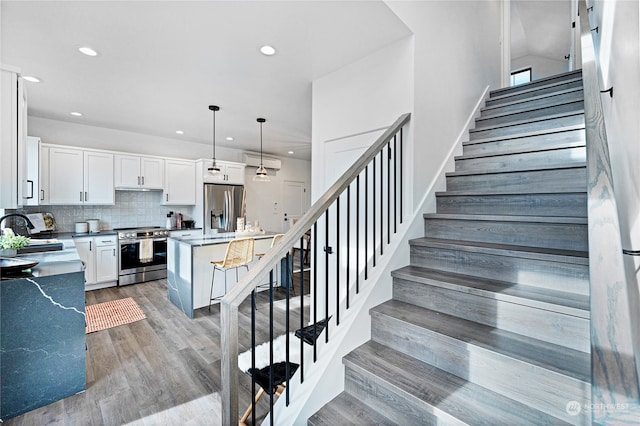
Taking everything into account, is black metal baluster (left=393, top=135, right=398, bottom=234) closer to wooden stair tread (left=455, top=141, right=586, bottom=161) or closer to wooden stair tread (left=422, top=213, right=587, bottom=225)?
wooden stair tread (left=422, top=213, right=587, bottom=225)

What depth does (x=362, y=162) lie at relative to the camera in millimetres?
1699

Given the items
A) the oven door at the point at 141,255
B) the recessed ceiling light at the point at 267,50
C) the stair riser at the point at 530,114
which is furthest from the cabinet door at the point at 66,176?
the stair riser at the point at 530,114

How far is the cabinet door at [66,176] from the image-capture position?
4.28 meters

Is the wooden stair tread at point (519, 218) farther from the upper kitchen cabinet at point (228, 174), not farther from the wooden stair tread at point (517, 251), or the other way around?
the upper kitchen cabinet at point (228, 174)

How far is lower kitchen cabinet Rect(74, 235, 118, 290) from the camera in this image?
171 inches

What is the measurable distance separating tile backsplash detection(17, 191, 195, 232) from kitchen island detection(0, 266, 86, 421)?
328cm

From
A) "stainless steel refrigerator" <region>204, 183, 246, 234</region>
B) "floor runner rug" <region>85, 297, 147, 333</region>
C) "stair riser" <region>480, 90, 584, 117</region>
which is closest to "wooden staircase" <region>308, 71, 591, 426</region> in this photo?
"stair riser" <region>480, 90, 584, 117</region>

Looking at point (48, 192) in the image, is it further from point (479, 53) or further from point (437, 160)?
point (479, 53)

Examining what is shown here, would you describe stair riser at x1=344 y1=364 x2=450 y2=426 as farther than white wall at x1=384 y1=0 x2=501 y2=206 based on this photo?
No

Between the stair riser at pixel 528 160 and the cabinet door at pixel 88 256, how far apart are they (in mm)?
5334

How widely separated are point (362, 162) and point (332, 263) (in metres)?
1.33

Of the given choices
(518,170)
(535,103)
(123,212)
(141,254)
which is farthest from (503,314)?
(123,212)

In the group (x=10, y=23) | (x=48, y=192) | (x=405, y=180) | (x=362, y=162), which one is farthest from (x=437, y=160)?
(x=48, y=192)

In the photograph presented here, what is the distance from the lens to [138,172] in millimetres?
5082
